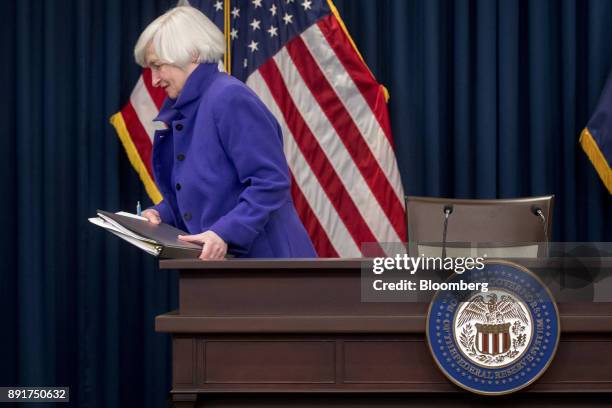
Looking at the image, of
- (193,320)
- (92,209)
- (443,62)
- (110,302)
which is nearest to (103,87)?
(92,209)

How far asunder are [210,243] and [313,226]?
7.14 ft

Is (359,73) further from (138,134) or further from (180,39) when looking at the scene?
(180,39)

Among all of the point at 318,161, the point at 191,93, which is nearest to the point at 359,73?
the point at 318,161

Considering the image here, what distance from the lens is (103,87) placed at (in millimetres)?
4430

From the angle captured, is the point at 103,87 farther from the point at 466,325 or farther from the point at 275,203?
the point at 466,325

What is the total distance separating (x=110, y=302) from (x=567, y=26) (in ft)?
9.07

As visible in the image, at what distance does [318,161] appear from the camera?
13.4ft

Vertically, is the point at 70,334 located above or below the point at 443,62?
below

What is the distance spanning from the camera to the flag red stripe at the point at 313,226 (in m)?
4.07

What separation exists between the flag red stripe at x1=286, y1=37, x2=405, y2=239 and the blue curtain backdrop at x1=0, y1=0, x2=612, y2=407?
0.28 meters

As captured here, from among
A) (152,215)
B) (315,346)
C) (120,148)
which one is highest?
(120,148)

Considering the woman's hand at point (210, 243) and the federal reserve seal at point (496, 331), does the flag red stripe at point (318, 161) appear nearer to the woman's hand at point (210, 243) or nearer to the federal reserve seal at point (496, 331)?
the woman's hand at point (210, 243)

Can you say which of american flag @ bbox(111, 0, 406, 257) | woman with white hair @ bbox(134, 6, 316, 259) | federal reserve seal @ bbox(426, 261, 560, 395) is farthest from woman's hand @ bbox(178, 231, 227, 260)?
american flag @ bbox(111, 0, 406, 257)

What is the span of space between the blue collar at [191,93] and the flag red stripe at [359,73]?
184 cm
